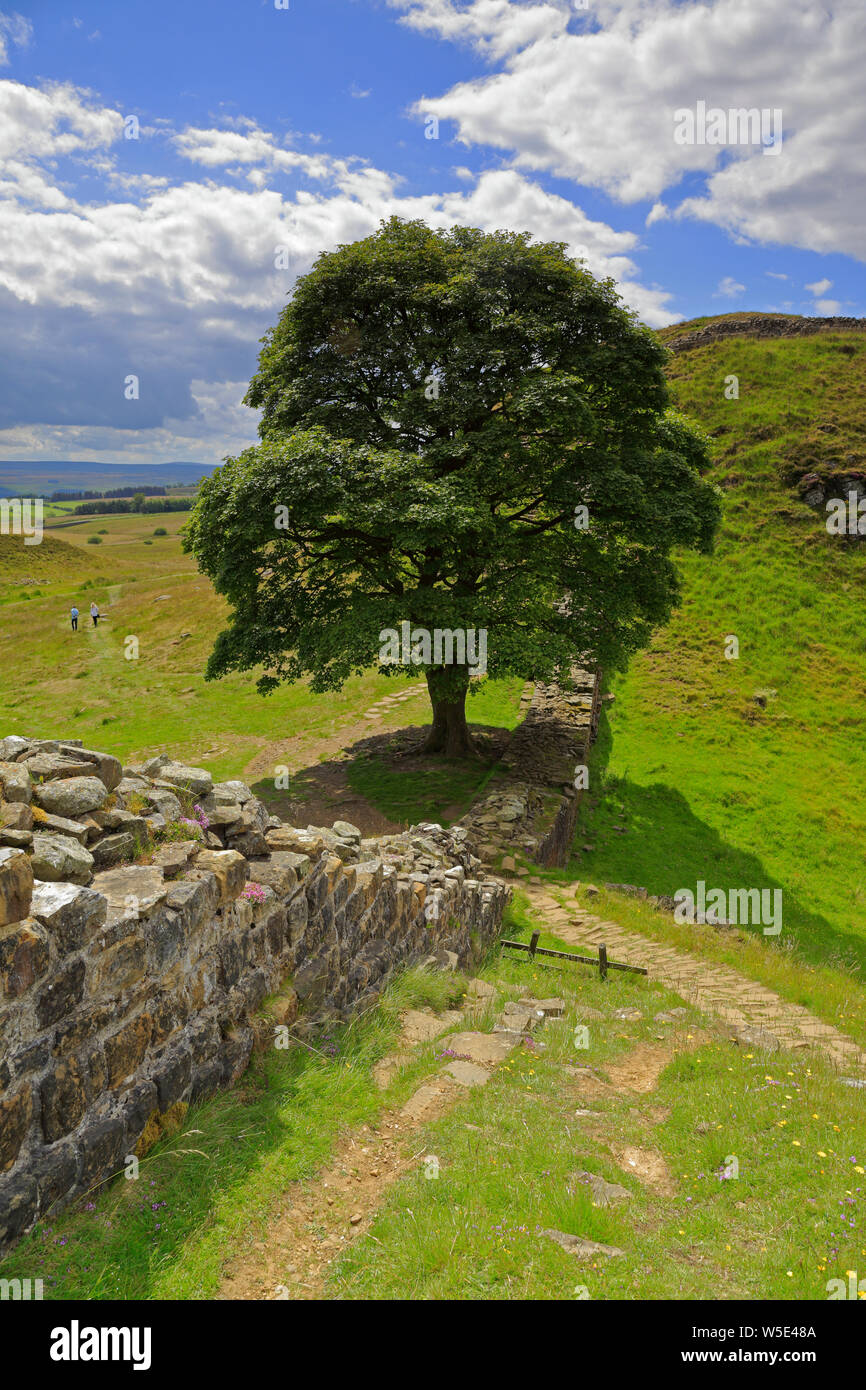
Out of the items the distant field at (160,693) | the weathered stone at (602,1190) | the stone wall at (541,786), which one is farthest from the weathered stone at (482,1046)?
the distant field at (160,693)

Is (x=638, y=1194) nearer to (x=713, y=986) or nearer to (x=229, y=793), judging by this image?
(x=229, y=793)

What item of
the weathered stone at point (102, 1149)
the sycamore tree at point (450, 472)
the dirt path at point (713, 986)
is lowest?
the dirt path at point (713, 986)

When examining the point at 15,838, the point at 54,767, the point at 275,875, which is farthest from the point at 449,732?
the point at 15,838

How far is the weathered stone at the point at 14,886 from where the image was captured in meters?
4.65

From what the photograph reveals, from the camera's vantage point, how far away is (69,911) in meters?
4.99

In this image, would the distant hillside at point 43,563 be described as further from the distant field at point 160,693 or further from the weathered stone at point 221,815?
the weathered stone at point 221,815

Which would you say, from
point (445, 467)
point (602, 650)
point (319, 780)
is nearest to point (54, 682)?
point (319, 780)

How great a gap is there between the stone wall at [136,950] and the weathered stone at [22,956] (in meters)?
0.01

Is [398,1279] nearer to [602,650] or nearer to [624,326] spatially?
[602,650]

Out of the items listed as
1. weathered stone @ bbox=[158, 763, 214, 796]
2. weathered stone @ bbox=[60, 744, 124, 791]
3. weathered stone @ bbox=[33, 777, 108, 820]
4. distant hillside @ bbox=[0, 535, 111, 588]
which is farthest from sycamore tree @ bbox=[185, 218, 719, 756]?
distant hillside @ bbox=[0, 535, 111, 588]

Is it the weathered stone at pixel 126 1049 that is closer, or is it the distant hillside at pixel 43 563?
the weathered stone at pixel 126 1049

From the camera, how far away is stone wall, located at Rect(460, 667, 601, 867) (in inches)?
672

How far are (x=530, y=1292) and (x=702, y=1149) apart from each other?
2.70 m
